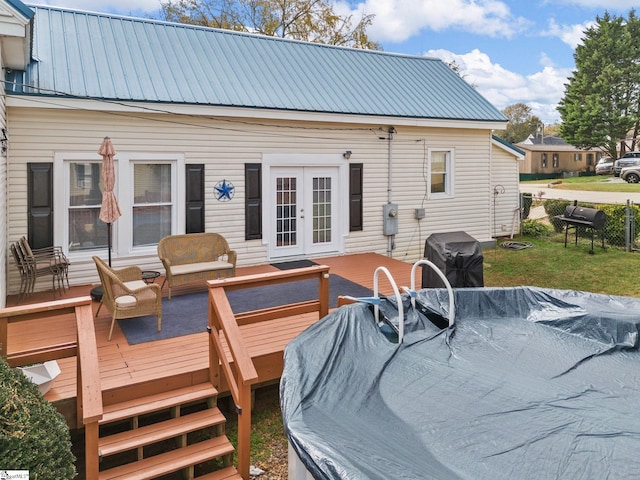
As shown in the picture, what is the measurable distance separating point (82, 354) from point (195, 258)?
4643 millimetres

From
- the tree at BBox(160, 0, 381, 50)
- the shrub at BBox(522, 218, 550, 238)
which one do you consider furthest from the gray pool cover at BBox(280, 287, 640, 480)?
the tree at BBox(160, 0, 381, 50)

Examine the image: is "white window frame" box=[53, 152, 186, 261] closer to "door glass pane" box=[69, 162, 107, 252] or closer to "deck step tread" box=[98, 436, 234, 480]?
"door glass pane" box=[69, 162, 107, 252]

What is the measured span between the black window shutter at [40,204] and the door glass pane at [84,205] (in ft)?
1.05

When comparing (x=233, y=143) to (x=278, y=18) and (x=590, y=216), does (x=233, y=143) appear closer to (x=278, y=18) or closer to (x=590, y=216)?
(x=590, y=216)

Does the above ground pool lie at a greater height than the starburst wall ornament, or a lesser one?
lesser

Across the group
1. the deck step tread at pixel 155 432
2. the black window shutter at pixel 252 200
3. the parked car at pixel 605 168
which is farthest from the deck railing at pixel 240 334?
the parked car at pixel 605 168

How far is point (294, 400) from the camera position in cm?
340

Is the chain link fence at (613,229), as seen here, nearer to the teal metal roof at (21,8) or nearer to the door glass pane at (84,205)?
the door glass pane at (84,205)

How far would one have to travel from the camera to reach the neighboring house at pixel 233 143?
24.1ft

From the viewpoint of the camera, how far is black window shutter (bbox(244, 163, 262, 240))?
902cm

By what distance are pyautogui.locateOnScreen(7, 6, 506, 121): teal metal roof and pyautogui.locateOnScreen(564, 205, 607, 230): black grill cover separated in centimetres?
314

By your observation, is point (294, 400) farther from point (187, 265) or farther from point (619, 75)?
point (619, 75)

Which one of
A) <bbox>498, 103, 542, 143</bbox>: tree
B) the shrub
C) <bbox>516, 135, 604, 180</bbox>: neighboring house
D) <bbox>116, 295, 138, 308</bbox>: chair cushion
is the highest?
<bbox>498, 103, 542, 143</bbox>: tree

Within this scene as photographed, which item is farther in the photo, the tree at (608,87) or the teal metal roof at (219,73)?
the tree at (608,87)
